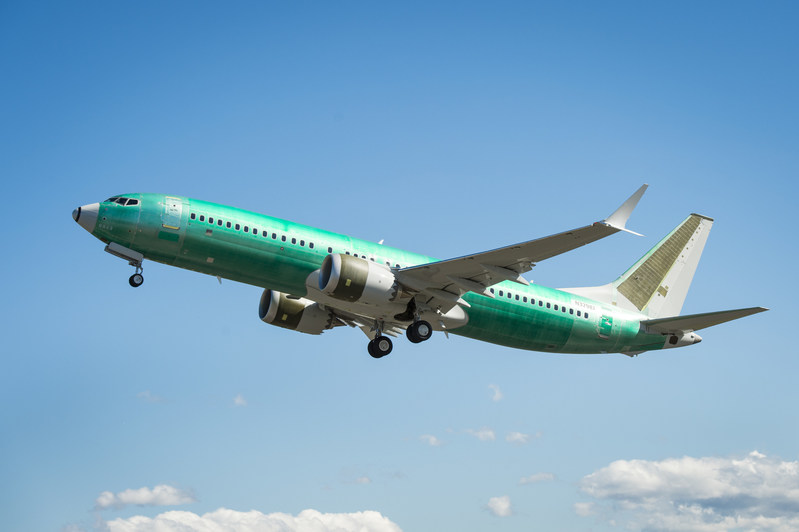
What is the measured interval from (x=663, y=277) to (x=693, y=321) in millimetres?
6657

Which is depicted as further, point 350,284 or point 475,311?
point 475,311

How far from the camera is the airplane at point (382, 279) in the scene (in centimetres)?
3316

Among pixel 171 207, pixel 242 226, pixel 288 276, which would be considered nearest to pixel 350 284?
pixel 288 276

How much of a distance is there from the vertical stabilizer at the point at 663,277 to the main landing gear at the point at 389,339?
9393mm

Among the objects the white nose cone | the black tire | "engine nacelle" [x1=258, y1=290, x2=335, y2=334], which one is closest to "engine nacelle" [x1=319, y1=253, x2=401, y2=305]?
the black tire

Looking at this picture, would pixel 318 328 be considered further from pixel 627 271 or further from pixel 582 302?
pixel 627 271

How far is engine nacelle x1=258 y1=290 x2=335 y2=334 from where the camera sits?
1610 inches

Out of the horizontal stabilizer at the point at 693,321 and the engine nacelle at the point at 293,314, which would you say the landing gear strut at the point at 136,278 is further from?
the horizontal stabilizer at the point at 693,321

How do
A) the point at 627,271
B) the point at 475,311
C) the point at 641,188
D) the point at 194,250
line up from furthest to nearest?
the point at 627,271 < the point at 475,311 < the point at 194,250 < the point at 641,188

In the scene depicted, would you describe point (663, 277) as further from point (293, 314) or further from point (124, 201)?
point (124, 201)

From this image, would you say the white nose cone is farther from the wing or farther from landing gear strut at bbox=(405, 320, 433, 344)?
landing gear strut at bbox=(405, 320, 433, 344)

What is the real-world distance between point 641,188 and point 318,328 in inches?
725

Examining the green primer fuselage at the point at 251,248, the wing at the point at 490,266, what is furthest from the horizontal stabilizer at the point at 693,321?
the wing at the point at 490,266

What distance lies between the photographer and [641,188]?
29125 millimetres
